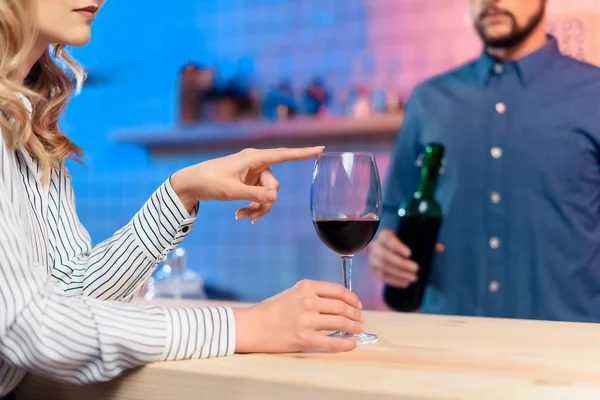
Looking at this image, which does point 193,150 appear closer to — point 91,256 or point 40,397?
point 91,256

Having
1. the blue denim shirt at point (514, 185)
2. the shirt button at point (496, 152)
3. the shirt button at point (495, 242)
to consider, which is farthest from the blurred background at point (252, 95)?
the shirt button at point (495, 242)

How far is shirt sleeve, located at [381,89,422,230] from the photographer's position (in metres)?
2.38

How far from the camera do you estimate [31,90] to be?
114 cm

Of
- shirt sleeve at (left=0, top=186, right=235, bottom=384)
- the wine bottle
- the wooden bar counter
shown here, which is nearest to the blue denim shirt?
the wine bottle

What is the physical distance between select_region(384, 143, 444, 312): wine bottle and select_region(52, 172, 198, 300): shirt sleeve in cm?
92

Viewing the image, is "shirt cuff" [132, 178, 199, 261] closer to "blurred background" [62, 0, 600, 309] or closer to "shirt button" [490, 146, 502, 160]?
"shirt button" [490, 146, 502, 160]

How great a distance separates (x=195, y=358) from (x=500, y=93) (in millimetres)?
1755

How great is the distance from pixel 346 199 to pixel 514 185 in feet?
4.64

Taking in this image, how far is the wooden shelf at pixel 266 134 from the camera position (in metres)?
3.01

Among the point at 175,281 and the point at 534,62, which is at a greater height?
the point at 534,62

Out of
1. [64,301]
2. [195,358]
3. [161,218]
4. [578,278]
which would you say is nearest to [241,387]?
[195,358]

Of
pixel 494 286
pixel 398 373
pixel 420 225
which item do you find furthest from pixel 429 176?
pixel 398 373

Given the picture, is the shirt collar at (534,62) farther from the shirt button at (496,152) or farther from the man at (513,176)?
the shirt button at (496,152)

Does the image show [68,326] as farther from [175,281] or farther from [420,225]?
[175,281]
